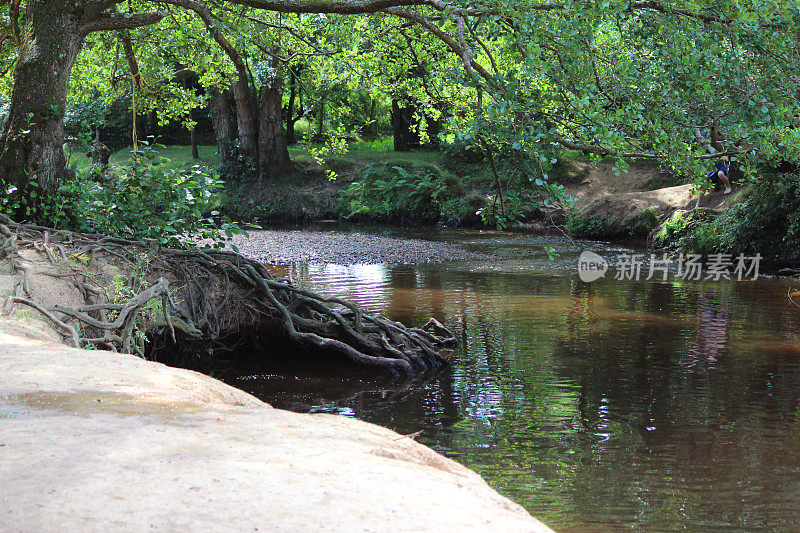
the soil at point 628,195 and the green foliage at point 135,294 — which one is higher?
the soil at point 628,195

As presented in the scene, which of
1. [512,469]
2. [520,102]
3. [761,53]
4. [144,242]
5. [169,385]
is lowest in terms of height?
[512,469]

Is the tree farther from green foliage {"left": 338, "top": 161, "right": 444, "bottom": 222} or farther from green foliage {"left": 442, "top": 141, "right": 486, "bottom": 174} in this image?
green foliage {"left": 442, "top": 141, "right": 486, "bottom": 174}

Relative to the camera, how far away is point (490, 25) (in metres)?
7.76

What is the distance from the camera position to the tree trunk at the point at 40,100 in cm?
923

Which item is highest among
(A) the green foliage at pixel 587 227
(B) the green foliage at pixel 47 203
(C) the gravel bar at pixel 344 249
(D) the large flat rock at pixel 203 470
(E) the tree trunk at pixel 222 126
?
(E) the tree trunk at pixel 222 126

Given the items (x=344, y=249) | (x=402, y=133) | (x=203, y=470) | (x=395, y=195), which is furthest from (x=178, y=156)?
(x=203, y=470)

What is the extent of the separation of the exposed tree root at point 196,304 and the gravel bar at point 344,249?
8924 millimetres

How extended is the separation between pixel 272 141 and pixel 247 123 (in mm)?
1252

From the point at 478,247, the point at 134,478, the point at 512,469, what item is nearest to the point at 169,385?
the point at 134,478

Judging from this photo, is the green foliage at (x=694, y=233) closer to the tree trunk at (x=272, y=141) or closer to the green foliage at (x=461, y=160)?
the green foliage at (x=461, y=160)

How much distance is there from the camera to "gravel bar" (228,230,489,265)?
19.3 meters

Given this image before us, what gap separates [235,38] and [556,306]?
686 centimetres

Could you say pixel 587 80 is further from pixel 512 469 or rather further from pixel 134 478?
pixel 134 478

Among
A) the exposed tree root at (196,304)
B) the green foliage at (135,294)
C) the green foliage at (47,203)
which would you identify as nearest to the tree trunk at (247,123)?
the green foliage at (47,203)
